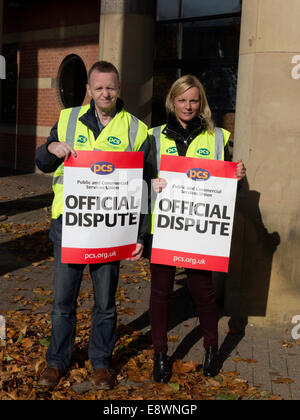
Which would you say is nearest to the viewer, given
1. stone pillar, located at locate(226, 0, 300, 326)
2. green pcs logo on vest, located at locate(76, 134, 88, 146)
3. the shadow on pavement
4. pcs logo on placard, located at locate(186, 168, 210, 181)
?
green pcs logo on vest, located at locate(76, 134, 88, 146)

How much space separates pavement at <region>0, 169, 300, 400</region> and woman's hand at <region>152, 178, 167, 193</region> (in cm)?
150

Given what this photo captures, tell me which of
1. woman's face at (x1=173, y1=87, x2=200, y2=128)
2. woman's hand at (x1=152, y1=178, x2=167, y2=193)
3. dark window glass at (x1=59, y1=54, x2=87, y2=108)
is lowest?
woman's hand at (x1=152, y1=178, x2=167, y2=193)

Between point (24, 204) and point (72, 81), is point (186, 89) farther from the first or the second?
point (72, 81)

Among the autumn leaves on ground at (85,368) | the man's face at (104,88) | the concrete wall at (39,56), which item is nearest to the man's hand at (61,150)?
the man's face at (104,88)

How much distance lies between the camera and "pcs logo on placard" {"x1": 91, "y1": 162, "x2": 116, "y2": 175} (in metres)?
3.85

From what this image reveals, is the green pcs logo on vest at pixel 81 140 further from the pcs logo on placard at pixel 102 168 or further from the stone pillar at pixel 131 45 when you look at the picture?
the stone pillar at pixel 131 45

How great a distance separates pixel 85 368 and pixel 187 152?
1.75m

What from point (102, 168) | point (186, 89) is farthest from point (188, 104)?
point (102, 168)

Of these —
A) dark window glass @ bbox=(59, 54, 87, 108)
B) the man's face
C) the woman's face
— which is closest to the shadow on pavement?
dark window glass @ bbox=(59, 54, 87, 108)

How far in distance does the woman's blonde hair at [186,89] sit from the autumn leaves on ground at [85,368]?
1821 millimetres

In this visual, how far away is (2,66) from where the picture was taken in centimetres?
534

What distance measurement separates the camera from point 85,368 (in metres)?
Answer: 4.36

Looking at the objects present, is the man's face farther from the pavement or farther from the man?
the pavement
